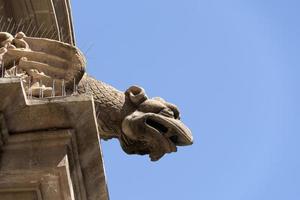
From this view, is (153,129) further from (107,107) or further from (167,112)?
(107,107)

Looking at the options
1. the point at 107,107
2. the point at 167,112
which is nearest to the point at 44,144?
the point at 107,107

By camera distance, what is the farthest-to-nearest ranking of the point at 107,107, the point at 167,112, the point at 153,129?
1. the point at 107,107
2. the point at 167,112
3. the point at 153,129

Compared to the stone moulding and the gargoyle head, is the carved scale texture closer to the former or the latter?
the gargoyle head

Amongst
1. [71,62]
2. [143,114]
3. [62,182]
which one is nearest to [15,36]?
[71,62]

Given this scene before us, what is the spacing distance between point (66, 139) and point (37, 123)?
350 millimetres

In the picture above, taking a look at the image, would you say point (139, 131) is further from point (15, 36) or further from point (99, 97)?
point (15, 36)

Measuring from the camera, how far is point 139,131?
37.6 feet

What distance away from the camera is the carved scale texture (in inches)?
466

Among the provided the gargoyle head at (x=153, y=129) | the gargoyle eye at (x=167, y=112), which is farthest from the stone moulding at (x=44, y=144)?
the gargoyle eye at (x=167, y=112)

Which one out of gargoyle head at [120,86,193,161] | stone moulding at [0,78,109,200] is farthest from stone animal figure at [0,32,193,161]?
stone moulding at [0,78,109,200]

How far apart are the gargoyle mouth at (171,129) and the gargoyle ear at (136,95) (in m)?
0.36

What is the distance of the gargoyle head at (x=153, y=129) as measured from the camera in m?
11.5

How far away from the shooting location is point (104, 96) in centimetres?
1197

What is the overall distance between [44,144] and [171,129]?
186 cm
